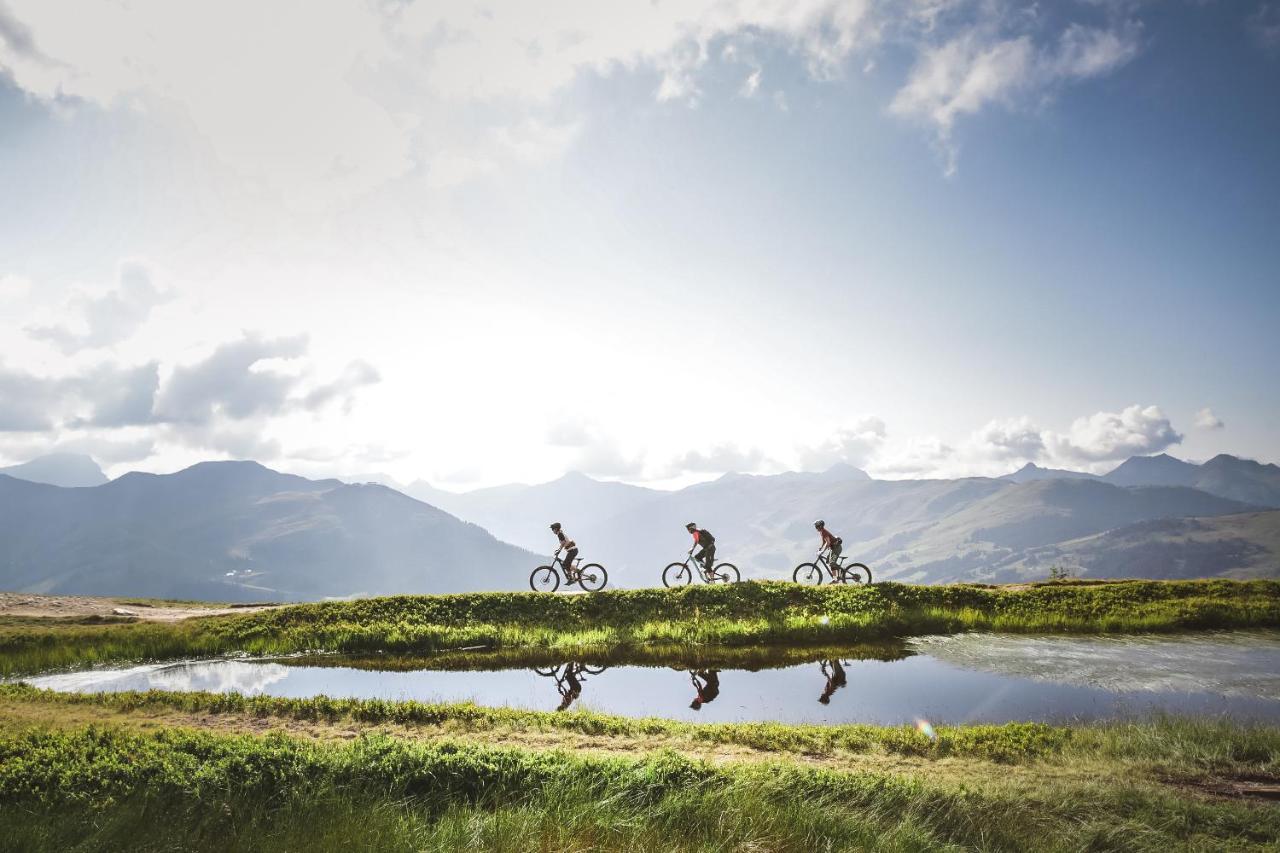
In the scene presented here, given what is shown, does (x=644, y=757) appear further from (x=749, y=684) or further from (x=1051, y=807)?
(x=749, y=684)

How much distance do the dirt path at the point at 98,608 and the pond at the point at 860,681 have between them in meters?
10.4

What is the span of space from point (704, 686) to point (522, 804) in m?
10.9

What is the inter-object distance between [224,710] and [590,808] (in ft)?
41.3

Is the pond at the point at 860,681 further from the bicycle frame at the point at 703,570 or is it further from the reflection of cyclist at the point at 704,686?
the bicycle frame at the point at 703,570

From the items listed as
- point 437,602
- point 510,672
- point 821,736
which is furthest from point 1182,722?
point 437,602

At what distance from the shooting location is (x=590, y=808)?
30.4 ft

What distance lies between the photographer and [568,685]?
20.6 meters

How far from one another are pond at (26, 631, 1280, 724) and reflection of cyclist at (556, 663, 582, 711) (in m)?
0.07

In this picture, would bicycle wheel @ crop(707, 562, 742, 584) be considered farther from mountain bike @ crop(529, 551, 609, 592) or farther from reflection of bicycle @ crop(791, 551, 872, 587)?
mountain bike @ crop(529, 551, 609, 592)

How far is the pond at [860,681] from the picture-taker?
666 inches

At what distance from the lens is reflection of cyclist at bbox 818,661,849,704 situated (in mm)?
18375

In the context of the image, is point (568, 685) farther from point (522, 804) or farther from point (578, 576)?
point (578, 576)

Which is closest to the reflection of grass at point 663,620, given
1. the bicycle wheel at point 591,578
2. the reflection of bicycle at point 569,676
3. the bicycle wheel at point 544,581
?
the reflection of bicycle at point 569,676

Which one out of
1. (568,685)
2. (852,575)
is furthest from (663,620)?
(852,575)
